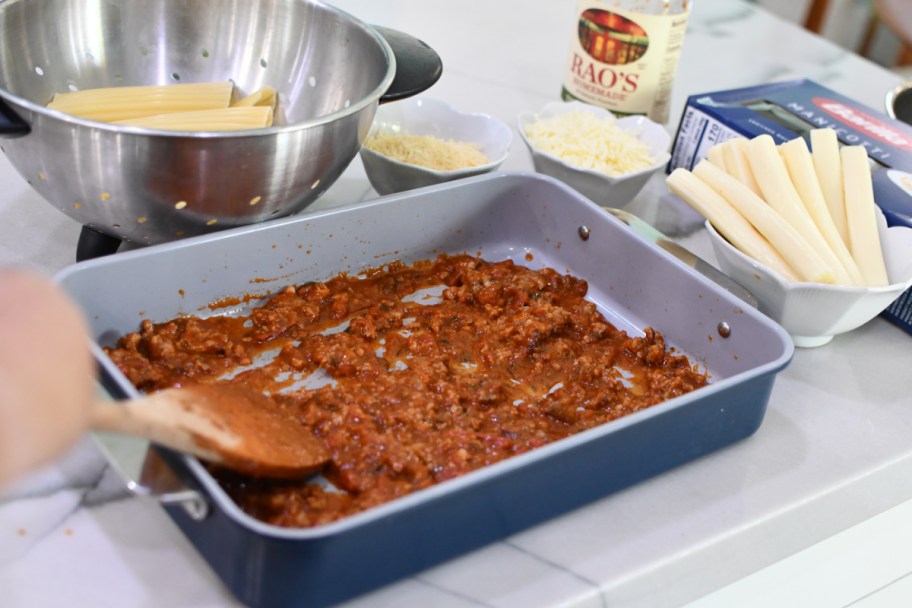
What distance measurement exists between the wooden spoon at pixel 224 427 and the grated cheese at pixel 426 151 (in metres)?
0.51

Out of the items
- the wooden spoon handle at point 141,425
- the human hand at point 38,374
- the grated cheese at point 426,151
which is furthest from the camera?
the grated cheese at point 426,151

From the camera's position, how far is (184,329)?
3.68ft

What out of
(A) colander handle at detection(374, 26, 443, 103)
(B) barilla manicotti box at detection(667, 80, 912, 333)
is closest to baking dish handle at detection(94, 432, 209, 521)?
(A) colander handle at detection(374, 26, 443, 103)

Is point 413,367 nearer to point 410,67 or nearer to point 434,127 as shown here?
point 410,67

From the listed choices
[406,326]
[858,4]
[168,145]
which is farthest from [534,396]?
[858,4]

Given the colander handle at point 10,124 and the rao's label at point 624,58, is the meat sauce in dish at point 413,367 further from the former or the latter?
the rao's label at point 624,58

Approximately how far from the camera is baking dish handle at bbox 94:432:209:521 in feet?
2.54

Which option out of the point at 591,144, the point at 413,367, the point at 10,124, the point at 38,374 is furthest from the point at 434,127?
the point at 38,374

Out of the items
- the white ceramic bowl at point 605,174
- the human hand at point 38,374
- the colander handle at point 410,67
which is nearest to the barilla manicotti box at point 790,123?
the white ceramic bowl at point 605,174

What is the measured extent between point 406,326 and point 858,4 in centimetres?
351

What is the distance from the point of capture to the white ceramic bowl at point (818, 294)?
1185 mm

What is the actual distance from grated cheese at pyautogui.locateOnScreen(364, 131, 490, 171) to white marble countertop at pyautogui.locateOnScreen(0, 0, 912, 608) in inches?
4.3

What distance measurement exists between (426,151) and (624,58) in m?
0.40

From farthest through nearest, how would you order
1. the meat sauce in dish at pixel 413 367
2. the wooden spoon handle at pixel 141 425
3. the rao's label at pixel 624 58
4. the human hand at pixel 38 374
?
the rao's label at pixel 624 58, the meat sauce in dish at pixel 413 367, the wooden spoon handle at pixel 141 425, the human hand at pixel 38 374
